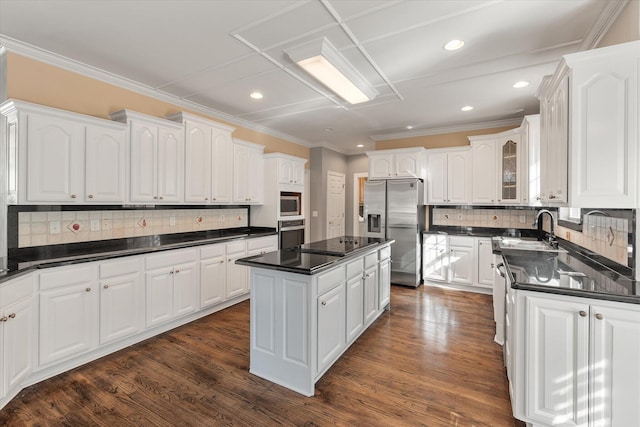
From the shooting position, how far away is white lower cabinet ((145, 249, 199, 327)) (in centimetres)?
301

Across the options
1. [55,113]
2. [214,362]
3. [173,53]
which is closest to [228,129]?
[173,53]

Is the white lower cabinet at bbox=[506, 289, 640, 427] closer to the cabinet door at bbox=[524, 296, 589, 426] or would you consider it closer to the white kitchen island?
the cabinet door at bbox=[524, 296, 589, 426]

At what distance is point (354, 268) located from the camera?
2.80 meters

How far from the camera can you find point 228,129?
418cm

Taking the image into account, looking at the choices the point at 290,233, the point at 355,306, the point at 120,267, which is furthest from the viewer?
the point at 290,233

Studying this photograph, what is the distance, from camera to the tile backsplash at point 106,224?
2637 millimetres

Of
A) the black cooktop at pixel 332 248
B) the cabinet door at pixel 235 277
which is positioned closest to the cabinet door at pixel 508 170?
the black cooktop at pixel 332 248

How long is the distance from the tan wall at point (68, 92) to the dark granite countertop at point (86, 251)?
1.32 metres

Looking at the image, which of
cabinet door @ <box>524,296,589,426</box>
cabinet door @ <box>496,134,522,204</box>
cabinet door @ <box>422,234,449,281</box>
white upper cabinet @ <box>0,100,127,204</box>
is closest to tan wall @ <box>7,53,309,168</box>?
white upper cabinet @ <box>0,100,127,204</box>

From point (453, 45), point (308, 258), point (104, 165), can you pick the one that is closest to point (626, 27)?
point (453, 45)

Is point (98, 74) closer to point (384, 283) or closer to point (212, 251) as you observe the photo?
point (212, 251)

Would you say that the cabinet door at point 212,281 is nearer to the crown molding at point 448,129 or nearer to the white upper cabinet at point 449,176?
the white upper cabinet at point 449,176

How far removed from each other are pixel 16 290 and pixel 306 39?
279cm

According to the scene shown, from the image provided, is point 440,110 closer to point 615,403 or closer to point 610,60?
point 610,60
